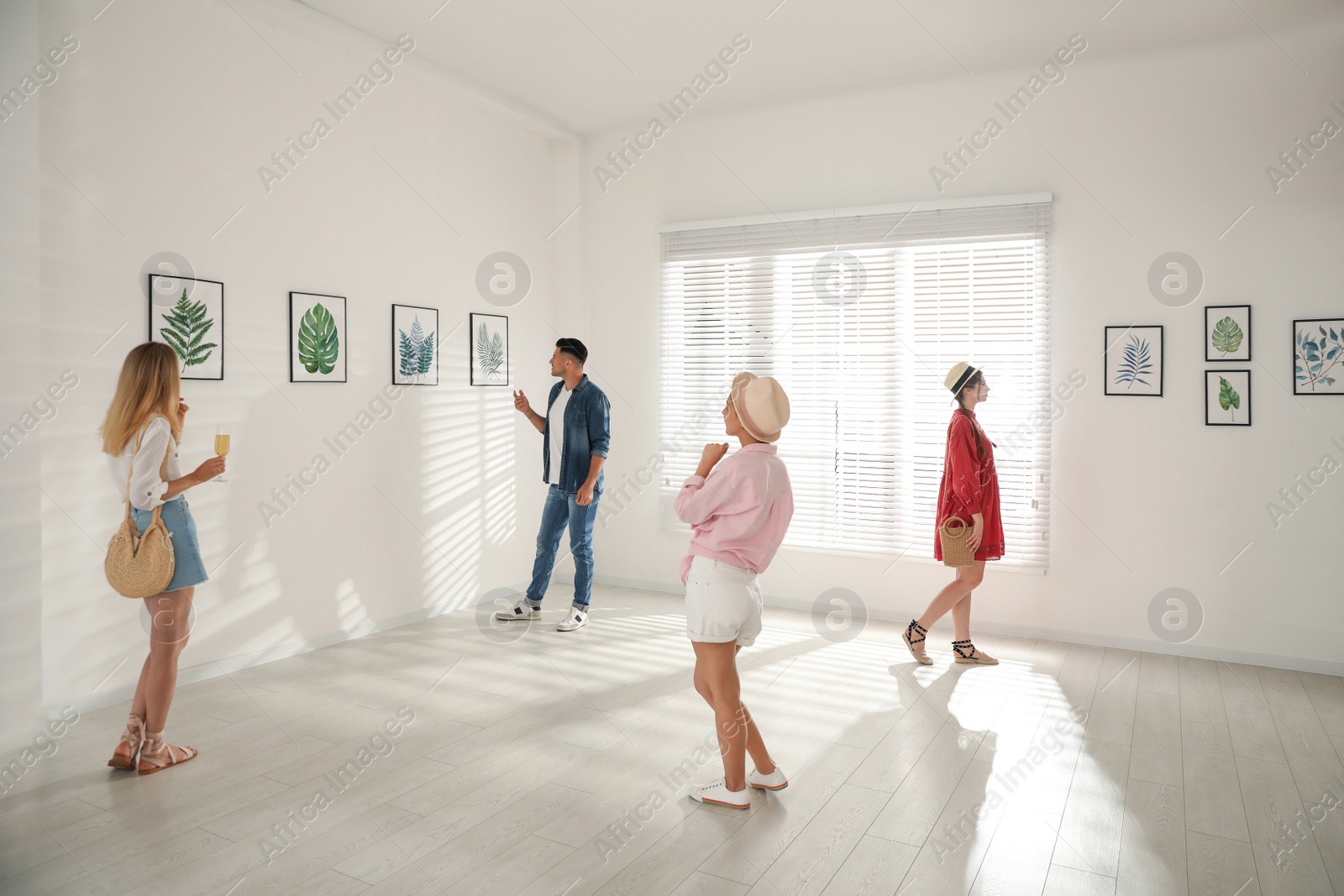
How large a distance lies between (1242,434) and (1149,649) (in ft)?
4.26

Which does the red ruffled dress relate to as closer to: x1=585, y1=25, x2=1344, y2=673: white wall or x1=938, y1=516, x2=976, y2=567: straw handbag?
x1=938, y1=516, x2=976, y2=567: straw handbag

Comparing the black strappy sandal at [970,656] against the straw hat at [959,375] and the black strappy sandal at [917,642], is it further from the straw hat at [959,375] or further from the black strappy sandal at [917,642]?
the straw hat at [959,375]

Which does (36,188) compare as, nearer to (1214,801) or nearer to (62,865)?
(62,865)

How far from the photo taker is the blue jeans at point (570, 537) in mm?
5277

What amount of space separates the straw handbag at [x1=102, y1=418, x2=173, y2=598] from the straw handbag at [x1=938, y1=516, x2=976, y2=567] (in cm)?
353

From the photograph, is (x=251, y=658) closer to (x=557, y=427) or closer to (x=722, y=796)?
(x=557, y=427)

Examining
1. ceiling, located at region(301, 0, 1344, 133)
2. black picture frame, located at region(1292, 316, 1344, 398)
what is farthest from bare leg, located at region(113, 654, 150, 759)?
black picture frame, located at region(1292, 316, 1344, 398)

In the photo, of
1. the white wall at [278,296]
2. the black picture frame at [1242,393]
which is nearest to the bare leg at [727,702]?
the white wall at [278,296]

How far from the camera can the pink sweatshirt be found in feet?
8.91

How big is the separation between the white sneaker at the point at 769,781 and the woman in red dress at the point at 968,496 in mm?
1871

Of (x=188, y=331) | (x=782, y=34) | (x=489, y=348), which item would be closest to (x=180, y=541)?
(x=188, y=331)

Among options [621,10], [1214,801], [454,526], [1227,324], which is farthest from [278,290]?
[1227,324]

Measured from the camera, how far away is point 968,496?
14.8ft

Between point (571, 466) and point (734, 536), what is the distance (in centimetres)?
263
